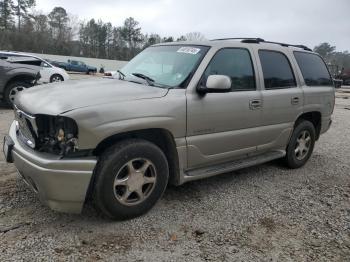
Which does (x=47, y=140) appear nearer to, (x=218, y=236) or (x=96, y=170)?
(x=96, y=170)

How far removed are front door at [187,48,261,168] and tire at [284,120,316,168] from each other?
101 centimetres

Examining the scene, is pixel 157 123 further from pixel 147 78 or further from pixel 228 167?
pixel 228 167

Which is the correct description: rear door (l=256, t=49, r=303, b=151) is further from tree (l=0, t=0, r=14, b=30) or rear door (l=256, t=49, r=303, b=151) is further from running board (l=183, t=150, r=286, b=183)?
tree (l=0, t=0, r=14, b=30)

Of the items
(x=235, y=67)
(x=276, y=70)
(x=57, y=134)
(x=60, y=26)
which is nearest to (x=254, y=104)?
(x=235, y=67)

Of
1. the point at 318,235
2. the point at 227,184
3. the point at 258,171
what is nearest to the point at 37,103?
the point at 227,184

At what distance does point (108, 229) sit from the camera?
3461 mm

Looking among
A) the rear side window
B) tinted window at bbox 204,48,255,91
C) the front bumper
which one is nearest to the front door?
tinted window at bbox 204,48,255,91

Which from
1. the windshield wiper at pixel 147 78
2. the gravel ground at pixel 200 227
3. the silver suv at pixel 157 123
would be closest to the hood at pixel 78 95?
the silver suv at pixel 157 123

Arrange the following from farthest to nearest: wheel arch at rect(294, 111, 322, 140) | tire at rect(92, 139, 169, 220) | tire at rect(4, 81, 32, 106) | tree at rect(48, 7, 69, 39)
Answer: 1. tree at rect(48, 7, 69, 39)
2. tire at rect(4, 81, 32, 106)
3. wheel arch at rect(294, 111, 322, 140)
4. tire at rect(92, 139, 169, 220)

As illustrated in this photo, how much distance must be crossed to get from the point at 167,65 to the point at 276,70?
1.63 meters

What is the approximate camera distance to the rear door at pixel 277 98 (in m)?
4.80

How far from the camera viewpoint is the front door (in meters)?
3.96

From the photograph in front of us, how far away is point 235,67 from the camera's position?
177 inches

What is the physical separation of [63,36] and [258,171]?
7012cm
